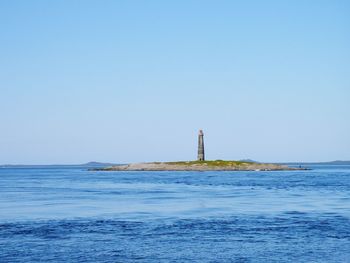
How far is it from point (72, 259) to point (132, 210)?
77.8 feet

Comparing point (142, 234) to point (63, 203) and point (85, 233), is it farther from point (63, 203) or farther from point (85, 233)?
point (63, 203)

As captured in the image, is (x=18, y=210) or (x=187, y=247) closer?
(x=187, y=247)

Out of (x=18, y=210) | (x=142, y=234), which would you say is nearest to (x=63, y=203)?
(x=18, y=210)

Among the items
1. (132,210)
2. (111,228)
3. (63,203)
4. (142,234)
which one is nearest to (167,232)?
(142,234)

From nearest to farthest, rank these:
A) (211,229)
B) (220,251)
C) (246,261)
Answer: (246,261), (220,251), (211,229)

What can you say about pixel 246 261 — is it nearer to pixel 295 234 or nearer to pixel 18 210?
pixel 295 234

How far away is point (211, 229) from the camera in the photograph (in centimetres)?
3656

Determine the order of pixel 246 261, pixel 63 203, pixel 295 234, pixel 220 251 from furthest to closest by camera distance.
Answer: pixel 63 203
pixel 295 234
pixel 220 251
pixel 246 261

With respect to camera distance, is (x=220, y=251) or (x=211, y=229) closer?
(x=220, y=251)

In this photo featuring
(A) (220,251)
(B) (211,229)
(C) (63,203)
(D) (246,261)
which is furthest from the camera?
(C) (63,203)

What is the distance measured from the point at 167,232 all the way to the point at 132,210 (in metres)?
15.2

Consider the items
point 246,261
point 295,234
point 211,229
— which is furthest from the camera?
point 211,229

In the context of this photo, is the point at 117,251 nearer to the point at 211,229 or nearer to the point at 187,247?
the point at 187,247

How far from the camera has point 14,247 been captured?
2934cm
